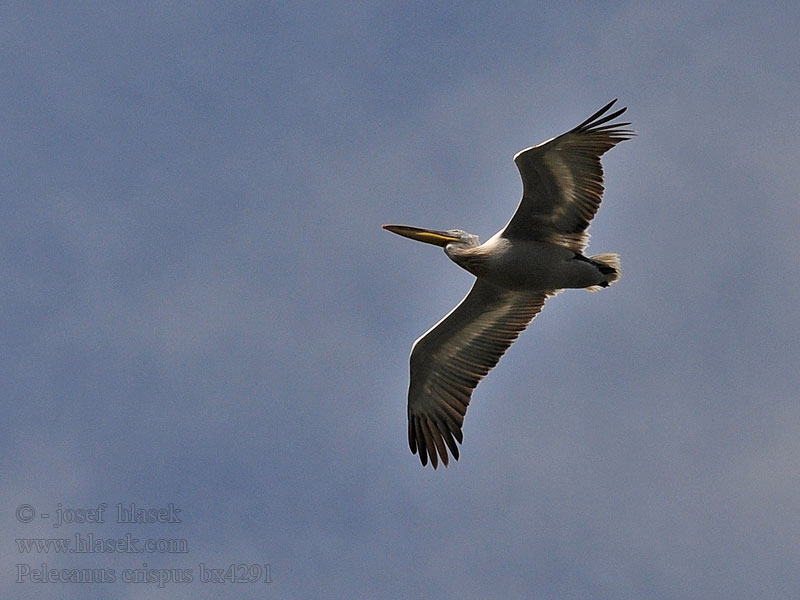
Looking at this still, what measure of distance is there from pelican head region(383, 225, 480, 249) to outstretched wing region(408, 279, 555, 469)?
67cm

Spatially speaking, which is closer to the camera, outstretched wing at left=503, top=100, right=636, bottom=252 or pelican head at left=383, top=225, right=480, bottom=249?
outstretched wing at left=503, top=100, right=636, bottom=252

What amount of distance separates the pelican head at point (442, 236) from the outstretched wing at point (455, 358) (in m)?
0.67

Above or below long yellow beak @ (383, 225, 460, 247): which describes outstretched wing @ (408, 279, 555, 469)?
below

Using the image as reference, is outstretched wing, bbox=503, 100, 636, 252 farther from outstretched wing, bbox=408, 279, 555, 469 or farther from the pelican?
outstretched wing, bbox=408, 279, 555, 469

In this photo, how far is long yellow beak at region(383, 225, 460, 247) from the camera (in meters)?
14.5

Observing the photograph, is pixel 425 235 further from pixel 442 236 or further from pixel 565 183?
pixel 565 183

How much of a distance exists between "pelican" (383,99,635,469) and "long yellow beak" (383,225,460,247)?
0.01 m

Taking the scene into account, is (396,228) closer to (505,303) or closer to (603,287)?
(505,303)

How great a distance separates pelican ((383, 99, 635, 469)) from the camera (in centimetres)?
1309

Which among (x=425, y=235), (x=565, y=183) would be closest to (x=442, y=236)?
(x=425, y=235)

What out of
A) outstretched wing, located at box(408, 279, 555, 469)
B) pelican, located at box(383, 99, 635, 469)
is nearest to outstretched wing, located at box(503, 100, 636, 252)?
pelican, located at box(383, 99, 635, 469)

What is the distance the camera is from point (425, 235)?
48.3 ft

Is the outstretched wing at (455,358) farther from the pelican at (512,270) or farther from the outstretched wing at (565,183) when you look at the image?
the outstretched wing at (565,183)

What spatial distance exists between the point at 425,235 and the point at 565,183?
2.09m
